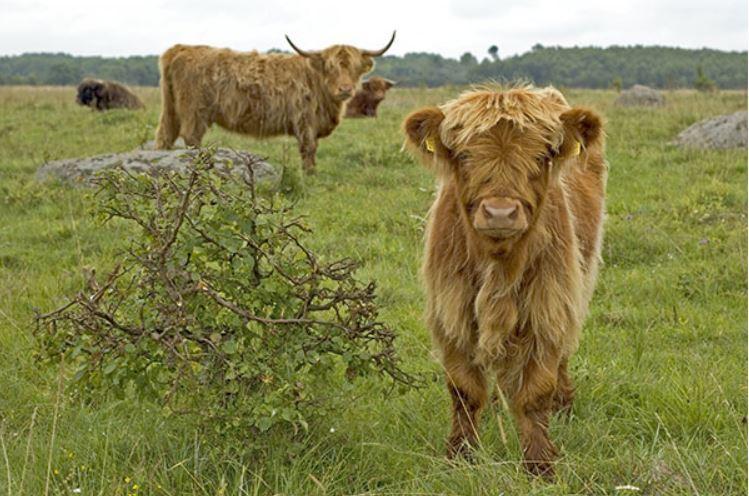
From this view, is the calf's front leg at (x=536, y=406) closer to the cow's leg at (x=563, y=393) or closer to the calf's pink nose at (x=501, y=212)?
the cow's leg at (x=563, y=393)

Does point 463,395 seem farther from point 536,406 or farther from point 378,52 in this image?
point 378,52

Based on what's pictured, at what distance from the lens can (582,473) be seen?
3309mm

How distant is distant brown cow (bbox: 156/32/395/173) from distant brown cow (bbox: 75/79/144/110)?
10.0 metres

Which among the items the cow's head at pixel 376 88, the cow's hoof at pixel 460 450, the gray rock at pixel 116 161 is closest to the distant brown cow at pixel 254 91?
the gray rock at pixel 116 161

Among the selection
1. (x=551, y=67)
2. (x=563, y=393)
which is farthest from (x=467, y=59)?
(x=563, y=393)

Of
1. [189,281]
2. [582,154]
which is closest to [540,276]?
[582,154]

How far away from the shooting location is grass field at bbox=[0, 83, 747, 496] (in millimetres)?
3156

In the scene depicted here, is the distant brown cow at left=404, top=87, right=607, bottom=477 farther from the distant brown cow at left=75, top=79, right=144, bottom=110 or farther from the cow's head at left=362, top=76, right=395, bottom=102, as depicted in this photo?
the distant brown cow at left=75, top=79, right=144, bottom=110

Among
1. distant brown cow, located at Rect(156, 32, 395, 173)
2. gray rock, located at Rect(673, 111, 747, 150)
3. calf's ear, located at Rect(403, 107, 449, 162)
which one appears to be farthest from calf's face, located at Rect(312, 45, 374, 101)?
calf's ear, located at Rect(403, 107, 449, 162)

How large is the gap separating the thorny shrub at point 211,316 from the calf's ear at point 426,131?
0.56m

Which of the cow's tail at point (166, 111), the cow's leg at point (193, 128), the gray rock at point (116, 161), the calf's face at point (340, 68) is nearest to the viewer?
the gray rock at point (116, 161)

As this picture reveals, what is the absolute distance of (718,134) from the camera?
12.0 meters

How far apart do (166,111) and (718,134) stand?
7370 mm

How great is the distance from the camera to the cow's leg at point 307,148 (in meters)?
10.9
